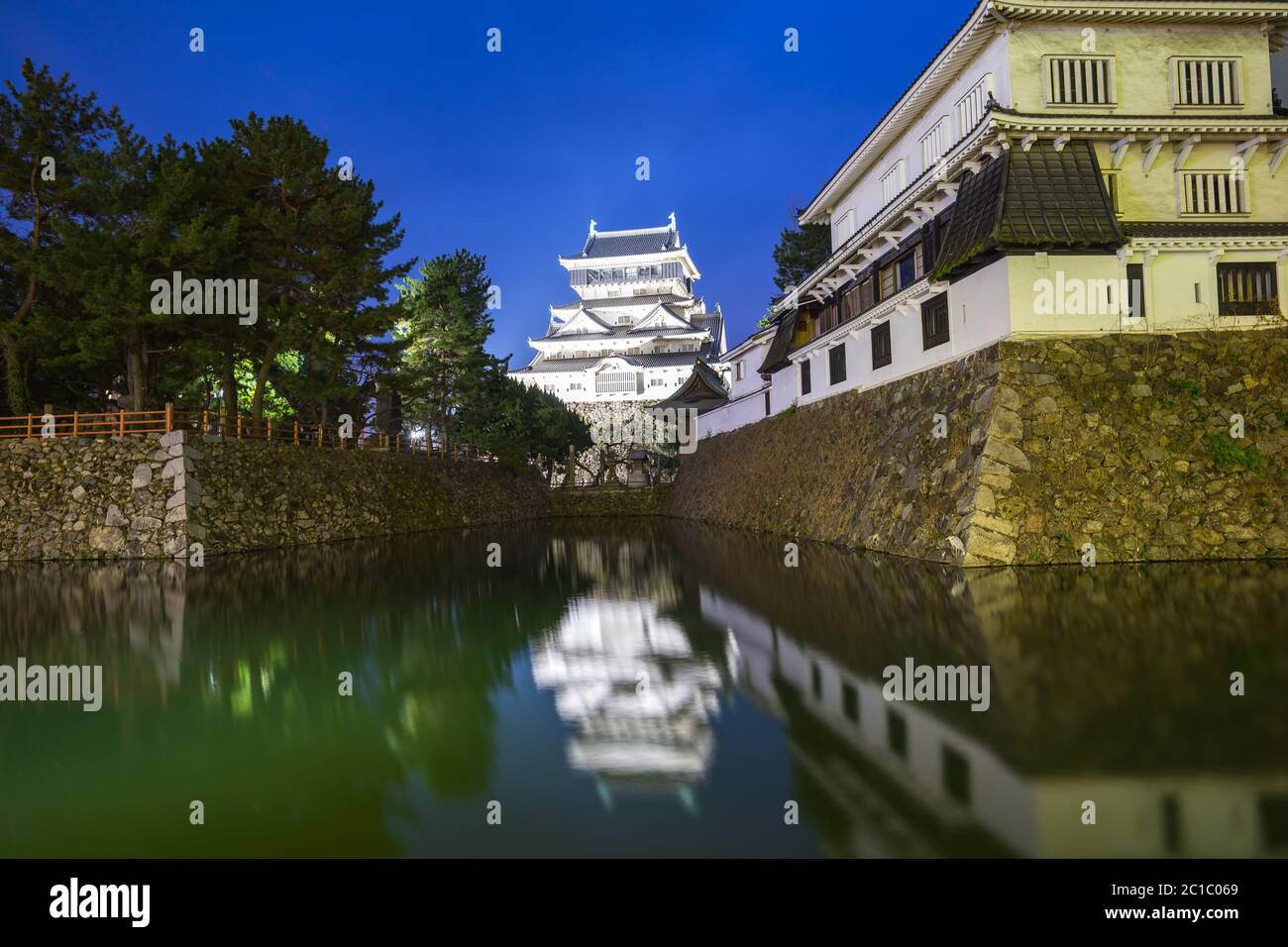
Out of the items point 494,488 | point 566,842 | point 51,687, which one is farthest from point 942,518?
point 494,488

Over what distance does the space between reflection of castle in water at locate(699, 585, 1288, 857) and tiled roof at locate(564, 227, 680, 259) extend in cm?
6228

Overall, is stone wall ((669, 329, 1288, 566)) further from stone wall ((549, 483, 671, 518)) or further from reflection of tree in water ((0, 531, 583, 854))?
stone wall ((549, 483, 671, 518))

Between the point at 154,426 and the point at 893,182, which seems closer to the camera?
the point at 893,182

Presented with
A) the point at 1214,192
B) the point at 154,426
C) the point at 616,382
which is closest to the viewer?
the point at 1214,192

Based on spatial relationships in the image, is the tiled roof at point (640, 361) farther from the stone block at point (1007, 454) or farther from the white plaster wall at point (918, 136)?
the stone block at point (1007, 454)

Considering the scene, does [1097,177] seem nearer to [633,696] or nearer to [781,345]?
[633,696]

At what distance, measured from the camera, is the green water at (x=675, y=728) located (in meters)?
4.02

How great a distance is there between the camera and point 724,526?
31812 millimetres

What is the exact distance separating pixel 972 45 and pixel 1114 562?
38.9 ft

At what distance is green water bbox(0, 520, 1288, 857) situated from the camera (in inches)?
158

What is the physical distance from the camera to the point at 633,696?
6.78m

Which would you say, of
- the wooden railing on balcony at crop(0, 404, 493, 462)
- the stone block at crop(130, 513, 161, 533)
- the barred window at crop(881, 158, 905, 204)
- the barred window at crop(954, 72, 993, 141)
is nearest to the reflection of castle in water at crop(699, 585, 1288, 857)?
the barred window at crop(954, 72, 993, 141)

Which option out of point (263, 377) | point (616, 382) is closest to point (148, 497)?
point (263, 377)

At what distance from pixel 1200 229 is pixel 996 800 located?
16.3 meters
